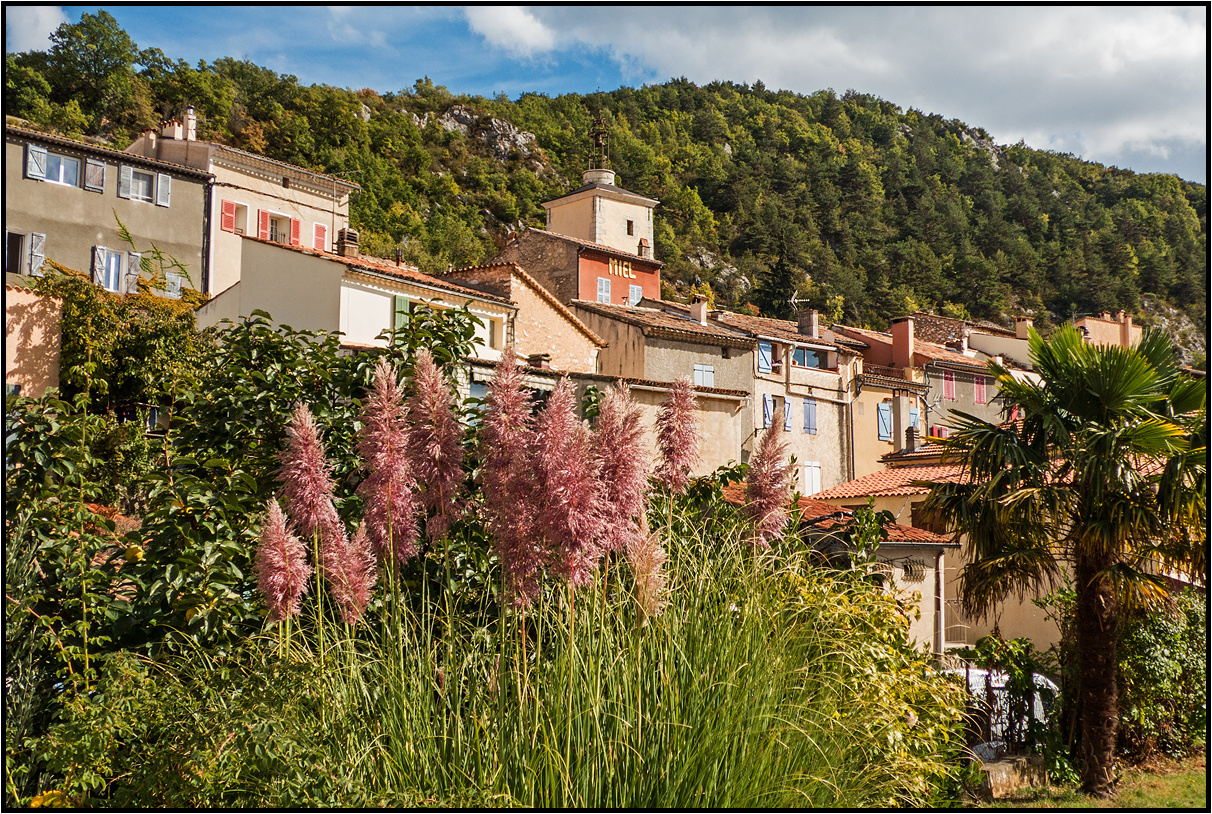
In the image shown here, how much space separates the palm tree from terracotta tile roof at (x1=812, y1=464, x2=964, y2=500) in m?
8.57

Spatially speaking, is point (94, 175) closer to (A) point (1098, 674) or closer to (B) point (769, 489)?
Answer: (A) point (1098, 674)

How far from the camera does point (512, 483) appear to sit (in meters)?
3.81

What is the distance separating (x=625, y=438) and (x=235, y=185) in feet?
112

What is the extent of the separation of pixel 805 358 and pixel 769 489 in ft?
102

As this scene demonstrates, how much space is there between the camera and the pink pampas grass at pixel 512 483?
3.76 meters

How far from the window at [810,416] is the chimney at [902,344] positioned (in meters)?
7.94

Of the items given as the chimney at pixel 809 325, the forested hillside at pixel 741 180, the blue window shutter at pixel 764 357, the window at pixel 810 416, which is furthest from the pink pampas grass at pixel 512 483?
the forested hillside at pixel 741 180

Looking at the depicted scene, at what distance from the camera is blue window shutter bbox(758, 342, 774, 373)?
110 ft

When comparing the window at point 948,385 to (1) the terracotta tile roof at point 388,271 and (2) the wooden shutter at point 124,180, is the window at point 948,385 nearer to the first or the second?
(1) the terracotta tile roof at point 388,271

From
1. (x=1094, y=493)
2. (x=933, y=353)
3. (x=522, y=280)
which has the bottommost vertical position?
(x=1094, y=493)

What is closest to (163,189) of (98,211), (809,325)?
(98,211)

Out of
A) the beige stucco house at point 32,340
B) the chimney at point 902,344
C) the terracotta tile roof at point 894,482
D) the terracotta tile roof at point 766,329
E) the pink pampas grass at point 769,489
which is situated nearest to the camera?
the pink pampas grass at point 769,489

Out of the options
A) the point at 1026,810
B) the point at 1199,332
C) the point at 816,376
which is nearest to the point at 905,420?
the point at 816,376

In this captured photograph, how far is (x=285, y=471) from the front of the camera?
3939 mm
